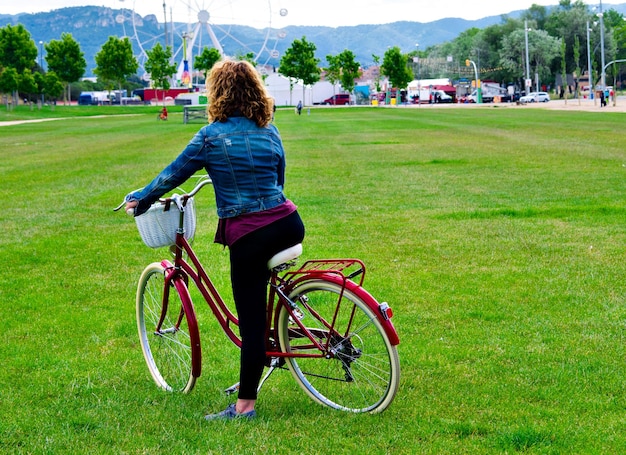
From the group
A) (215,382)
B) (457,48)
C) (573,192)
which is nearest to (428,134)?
(573,192)

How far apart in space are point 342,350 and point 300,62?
105 m

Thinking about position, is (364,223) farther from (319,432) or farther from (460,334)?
(319,432)

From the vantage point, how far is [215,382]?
17.6 ft

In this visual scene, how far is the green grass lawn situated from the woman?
900 millimetres

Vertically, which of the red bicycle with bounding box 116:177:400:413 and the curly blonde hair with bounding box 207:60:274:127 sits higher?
the curly blonde hair with bounding box 207:60:274:127

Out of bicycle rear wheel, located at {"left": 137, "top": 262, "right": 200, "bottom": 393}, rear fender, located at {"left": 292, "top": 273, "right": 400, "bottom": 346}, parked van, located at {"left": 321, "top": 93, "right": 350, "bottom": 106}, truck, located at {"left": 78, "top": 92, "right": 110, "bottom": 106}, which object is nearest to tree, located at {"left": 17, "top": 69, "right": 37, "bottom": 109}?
truck, located at {"left": 78, "top": 92, "right": 110, "bottom": 106}

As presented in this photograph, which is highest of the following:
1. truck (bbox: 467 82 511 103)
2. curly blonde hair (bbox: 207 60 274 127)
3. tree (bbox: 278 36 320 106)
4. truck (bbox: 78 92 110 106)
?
tree (bbox: 278 36 320 106)

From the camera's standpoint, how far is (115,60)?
105375 mm

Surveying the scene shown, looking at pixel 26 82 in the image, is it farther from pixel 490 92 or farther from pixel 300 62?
pixel 490 92

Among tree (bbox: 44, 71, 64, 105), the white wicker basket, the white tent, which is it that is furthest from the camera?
the white tent

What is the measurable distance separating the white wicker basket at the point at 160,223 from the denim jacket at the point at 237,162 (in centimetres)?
39

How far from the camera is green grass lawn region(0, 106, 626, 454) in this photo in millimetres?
4453

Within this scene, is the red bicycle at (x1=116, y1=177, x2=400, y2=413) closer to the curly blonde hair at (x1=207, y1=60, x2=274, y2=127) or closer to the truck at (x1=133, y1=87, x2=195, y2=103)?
the curly blonde hair at (x1=207, y1=60, x2=274, y2=127)

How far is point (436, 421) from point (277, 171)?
1.52 metres
